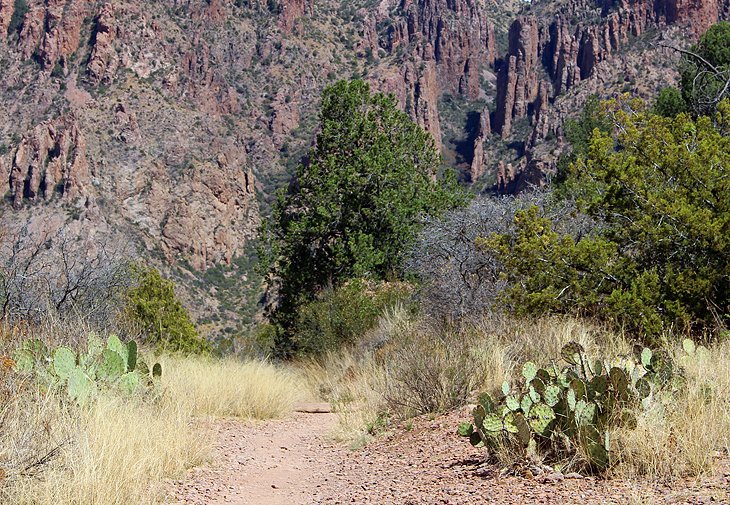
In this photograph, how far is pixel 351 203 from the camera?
20.0 metres

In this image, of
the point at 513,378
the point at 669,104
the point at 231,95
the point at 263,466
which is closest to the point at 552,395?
the point at 513,378

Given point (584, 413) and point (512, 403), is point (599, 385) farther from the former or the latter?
point (512, 403)

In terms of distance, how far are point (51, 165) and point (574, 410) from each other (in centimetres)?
7550

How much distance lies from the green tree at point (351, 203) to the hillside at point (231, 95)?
35.0m

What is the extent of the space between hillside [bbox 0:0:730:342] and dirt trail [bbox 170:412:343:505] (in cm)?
4725

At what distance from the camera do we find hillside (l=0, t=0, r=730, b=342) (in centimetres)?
7194

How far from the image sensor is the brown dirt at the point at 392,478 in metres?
3.95

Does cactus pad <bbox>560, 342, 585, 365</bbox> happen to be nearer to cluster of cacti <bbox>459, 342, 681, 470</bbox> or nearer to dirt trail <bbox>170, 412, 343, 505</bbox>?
cluster of cacti <bbox>459, 342, 681, 470</bbox>

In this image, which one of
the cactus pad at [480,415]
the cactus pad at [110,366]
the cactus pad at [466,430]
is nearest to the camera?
the cactus pad at [480,415]

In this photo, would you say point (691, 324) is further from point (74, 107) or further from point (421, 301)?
point (74, 107)

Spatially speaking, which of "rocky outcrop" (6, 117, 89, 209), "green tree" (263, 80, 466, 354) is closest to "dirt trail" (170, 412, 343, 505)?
"green tree" (263, 80, 466, 354)

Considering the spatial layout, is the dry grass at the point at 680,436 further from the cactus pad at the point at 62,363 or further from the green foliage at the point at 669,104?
the green foliage at the point at 669,104

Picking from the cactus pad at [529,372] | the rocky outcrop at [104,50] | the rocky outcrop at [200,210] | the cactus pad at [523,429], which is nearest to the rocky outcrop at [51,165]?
the rocky outcrop at [200,210]

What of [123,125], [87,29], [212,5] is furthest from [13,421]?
[212,5]
